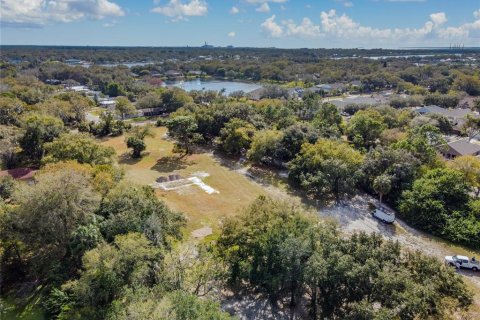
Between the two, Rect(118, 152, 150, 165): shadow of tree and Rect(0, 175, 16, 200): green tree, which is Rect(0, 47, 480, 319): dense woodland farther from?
Rect(118, 152, 150, 165): shadow of tree

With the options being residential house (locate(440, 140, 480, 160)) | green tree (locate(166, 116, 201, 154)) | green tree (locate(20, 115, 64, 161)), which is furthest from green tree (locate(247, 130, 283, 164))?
green tree (locate(20, 115, 64, 161))

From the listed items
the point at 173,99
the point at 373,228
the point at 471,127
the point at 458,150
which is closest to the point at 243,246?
the point at 373,228

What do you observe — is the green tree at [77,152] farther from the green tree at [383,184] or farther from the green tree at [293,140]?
the green tree at [383,184]

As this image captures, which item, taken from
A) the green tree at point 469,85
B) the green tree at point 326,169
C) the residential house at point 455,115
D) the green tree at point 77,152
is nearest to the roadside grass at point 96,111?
the green tree at point 77,152

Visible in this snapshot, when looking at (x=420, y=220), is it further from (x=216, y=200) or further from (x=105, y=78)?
(x=105, y=78)

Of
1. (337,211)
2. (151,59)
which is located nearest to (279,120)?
(337,211)

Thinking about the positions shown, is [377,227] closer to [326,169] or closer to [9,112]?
[326,169]
